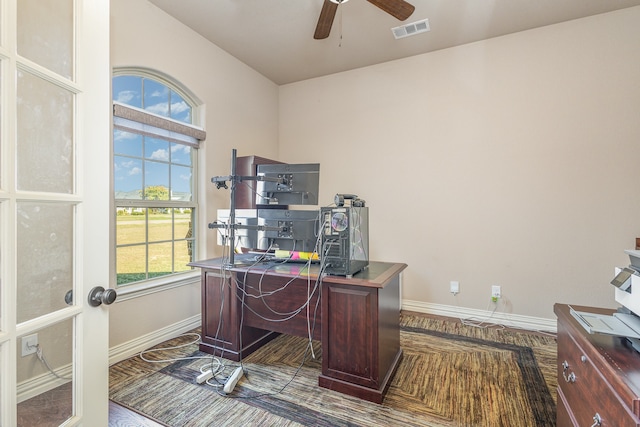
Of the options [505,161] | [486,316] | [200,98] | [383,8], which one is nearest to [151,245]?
[200,98]

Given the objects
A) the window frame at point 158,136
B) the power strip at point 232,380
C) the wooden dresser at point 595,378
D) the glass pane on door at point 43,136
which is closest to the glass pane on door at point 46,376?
the glass pane on door at point 43,136

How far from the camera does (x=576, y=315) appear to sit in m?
1.28

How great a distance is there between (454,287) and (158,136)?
3.50 metres

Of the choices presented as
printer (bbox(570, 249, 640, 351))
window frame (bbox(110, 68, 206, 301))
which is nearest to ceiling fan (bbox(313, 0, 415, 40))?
window frame (bbox(110, 68, 206, 301))

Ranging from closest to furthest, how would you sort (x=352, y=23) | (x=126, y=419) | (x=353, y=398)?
(x=126, y=419) < (x=353, y=398) < (x=352, y=23)

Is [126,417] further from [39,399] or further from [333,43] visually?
[333,43]

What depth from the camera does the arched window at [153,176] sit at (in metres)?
2.52

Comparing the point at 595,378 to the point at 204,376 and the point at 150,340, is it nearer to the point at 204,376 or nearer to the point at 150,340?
the point at 204,376

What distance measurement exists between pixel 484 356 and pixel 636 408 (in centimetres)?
200

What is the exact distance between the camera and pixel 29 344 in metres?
0.76

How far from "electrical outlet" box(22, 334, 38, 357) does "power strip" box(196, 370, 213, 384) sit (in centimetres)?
153

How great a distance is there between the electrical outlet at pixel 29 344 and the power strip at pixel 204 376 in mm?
1530

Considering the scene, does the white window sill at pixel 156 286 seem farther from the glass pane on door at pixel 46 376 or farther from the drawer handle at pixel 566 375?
the drawer handle at pixel 566 375

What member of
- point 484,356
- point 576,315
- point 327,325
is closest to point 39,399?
point 327,325
